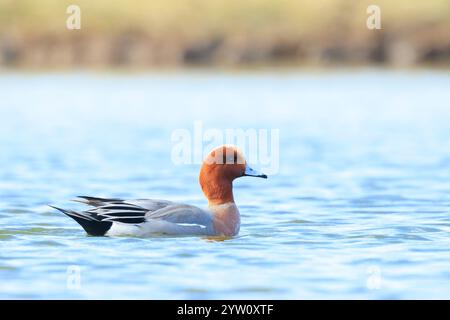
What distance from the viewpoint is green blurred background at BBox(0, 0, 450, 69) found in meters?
40.2

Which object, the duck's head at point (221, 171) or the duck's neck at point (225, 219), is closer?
the duck's neck at point (225, 219)

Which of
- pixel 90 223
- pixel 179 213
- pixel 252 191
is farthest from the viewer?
pixel 252 191

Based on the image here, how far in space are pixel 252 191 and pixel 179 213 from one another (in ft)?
13.1

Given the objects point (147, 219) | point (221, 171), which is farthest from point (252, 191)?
point (147, 219)

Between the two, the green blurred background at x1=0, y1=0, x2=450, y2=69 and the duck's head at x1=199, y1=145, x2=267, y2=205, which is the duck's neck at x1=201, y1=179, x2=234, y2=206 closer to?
the duck's head at x1=199, y1=145, x2=267, y2=205

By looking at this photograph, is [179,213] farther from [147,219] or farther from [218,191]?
[218,191]

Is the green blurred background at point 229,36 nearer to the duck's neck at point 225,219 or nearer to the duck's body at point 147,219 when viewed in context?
the duck's neck at point 225,219

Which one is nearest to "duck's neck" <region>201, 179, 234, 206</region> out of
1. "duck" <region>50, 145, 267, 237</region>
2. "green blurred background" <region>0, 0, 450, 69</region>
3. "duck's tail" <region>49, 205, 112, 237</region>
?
"duck" <region>50, 145, 267, 237</region>

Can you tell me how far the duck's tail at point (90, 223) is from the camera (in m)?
9.83

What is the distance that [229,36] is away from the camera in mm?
42812

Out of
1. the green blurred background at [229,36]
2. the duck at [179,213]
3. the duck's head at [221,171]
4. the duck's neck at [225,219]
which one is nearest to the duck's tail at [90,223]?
the duck at [179,213]

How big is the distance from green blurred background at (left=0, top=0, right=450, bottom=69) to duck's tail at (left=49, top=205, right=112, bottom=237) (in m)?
29.5
